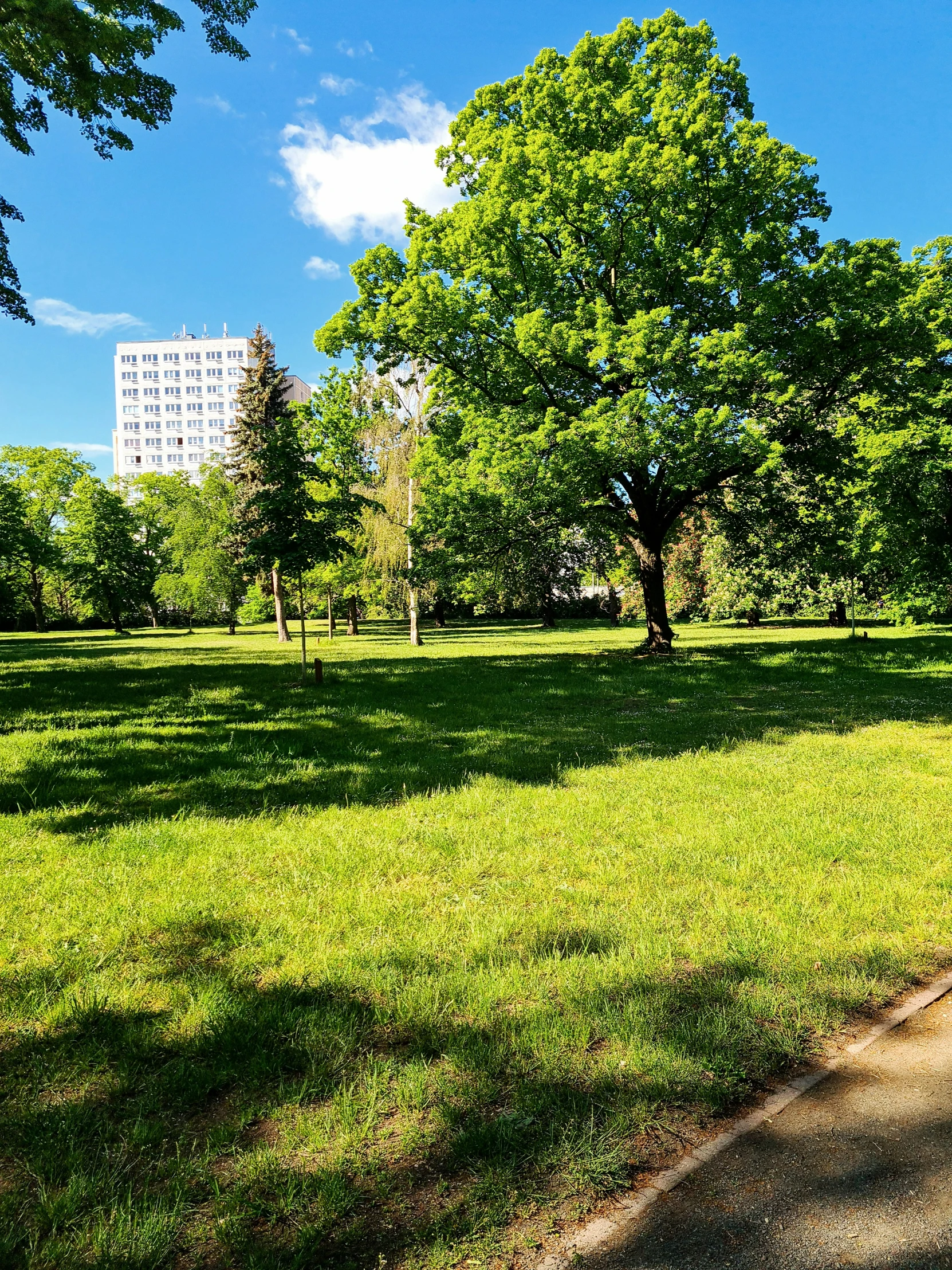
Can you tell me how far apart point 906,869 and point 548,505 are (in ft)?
49.4

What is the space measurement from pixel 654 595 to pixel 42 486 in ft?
179

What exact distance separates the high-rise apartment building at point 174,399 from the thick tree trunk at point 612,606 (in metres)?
84.3

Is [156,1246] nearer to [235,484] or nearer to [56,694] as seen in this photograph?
[56,694]

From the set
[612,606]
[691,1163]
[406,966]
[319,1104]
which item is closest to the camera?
[691,1163]

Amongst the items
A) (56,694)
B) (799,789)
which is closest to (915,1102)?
(799,789)

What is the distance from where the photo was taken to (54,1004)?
10.8 feet

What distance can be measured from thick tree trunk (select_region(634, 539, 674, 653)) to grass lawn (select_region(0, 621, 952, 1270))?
11.9 m

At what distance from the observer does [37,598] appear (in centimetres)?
4984

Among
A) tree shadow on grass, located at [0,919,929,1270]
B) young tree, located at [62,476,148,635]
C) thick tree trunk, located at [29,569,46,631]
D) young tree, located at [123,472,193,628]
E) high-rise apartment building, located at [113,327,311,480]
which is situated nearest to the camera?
tree shadow on grass, located at [0,919,929,1270]

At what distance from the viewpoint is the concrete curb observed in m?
A: 2.07

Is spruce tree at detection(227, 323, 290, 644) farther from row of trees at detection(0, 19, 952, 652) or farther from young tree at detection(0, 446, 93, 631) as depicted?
young tree at detection(0, 446, 93, 631)

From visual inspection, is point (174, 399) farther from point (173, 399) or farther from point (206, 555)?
point (206, 555)

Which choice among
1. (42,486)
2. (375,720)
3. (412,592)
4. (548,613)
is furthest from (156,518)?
(375,720)

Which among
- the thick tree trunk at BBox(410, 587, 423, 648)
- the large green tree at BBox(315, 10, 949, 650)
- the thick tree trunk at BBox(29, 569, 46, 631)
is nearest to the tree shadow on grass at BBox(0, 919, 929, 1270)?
the large green tree at BBox(315, 10, 949, 650)
